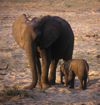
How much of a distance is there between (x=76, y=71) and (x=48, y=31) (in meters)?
1.29

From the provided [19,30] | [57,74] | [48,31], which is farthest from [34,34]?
[57,74]

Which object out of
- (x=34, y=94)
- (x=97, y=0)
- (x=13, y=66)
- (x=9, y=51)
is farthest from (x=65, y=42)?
(x=97, y=0)

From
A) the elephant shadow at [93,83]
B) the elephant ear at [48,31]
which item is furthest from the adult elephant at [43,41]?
the elephant shadow at [93,83]

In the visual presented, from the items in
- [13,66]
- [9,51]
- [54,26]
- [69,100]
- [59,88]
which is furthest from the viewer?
[9,51]

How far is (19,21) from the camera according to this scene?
615cm

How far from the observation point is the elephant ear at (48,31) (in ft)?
18.9

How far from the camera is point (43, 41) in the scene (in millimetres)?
5727

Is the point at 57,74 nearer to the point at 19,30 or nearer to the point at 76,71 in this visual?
the point at 76,71

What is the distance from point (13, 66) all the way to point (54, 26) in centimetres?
322

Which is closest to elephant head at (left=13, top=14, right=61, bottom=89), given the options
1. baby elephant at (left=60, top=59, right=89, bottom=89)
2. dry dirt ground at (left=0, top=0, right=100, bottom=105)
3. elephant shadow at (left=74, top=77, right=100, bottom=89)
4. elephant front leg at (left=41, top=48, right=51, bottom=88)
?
elephant front leg at (left=41, top=48, right=51, bottom=88)

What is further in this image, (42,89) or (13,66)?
(13,66)

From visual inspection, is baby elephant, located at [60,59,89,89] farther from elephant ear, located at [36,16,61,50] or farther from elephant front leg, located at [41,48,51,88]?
elephant ear, located at [36,16,61,50]

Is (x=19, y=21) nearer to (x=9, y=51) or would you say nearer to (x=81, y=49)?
(x=9, y=51)

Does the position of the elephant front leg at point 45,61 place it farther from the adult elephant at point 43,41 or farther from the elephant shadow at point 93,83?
the elephant shadow at point 93,83
